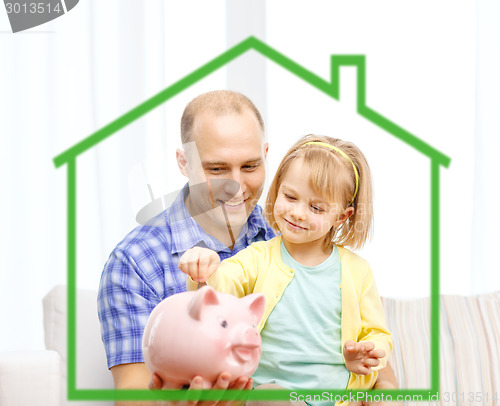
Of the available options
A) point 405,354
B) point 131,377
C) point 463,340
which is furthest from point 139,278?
point 463,340

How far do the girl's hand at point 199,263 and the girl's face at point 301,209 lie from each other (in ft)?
0.52

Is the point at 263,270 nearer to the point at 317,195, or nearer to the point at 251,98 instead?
the point at 317,195

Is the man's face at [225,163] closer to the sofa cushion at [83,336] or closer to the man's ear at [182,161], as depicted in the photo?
the man's ear at [182,161]

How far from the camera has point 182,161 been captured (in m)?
1.10

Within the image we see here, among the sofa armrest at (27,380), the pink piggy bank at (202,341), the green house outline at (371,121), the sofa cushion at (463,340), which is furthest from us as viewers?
the sofa cushion at (463,340)

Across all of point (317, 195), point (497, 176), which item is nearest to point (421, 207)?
point (317, 195)

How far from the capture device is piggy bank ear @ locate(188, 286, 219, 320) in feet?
2.89

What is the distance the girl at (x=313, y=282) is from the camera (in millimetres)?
1058

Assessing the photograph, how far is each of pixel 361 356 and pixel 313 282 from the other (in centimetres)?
15

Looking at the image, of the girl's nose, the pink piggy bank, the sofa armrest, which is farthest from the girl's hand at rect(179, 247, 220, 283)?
the sofa armrest

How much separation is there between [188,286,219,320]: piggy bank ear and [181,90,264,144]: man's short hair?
0.30m

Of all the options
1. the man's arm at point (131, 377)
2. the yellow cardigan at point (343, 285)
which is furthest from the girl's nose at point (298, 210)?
the man's arm at point (131, 377)

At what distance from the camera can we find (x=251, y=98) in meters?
1.13

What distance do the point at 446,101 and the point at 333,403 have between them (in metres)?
1.38
